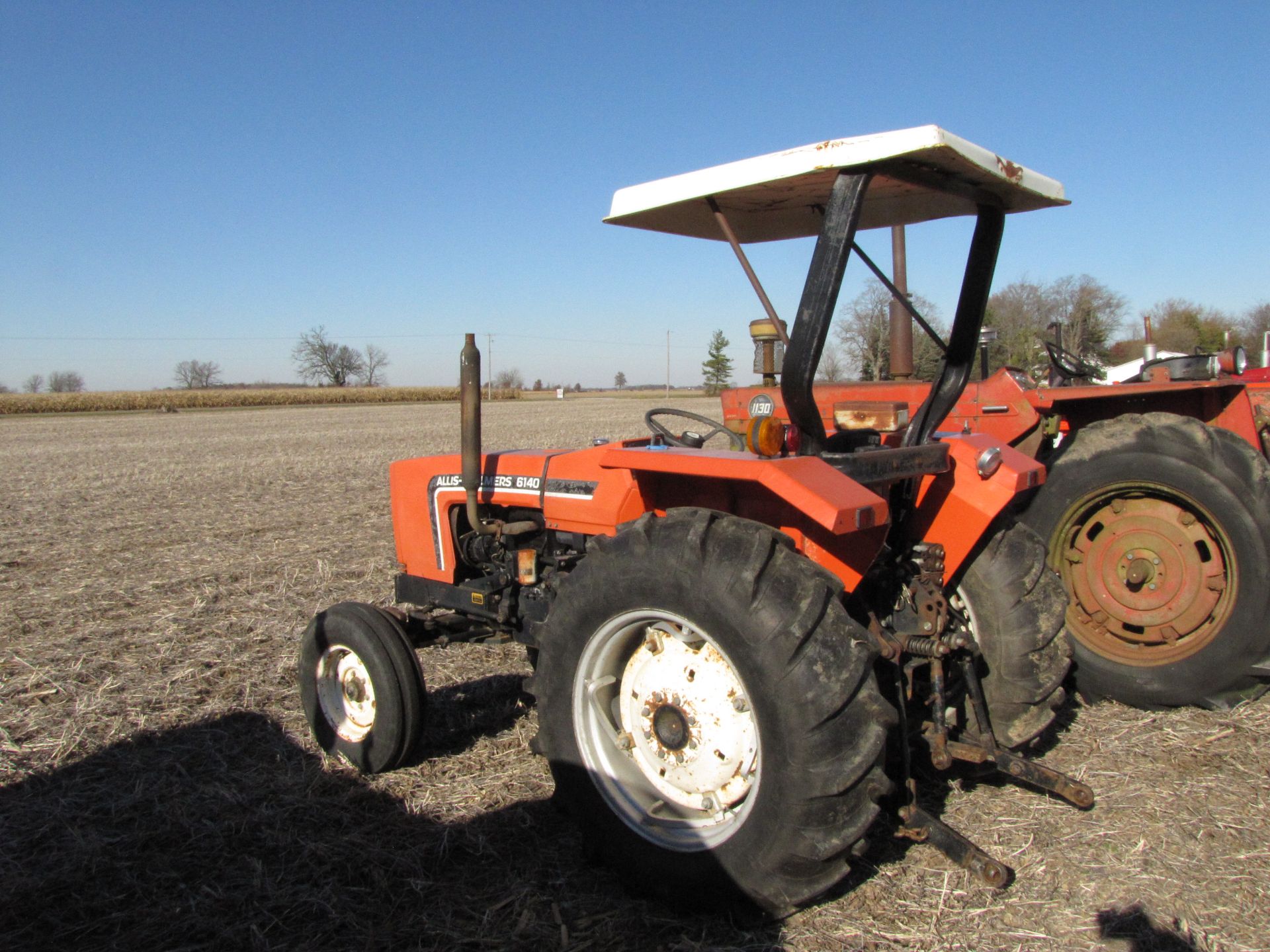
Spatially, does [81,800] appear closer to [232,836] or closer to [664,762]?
[232,836]

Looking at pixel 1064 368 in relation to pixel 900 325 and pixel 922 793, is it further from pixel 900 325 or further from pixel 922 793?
pixel 922 793

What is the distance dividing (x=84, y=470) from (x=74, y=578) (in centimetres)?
896

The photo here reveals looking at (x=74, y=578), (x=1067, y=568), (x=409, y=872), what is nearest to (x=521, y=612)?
(x=409, y=872)

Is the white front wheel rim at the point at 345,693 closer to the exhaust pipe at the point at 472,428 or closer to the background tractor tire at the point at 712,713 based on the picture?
the exhaust pipe at the point at 472,428

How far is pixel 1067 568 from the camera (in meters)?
3.91

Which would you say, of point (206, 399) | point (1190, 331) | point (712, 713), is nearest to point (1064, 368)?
point (712, 713)

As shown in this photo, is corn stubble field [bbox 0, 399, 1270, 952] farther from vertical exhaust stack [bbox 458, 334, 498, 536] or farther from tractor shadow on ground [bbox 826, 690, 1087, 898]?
vertical exhaust stack [bbox 458, 334, 498, 536]

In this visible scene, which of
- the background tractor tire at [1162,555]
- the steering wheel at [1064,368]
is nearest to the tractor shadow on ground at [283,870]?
the background tractor tire at [1162,555]

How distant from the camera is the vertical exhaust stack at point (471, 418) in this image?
303 centimetres

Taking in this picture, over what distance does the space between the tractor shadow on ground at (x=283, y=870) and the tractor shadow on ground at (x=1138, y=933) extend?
0.84 m

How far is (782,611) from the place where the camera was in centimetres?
204

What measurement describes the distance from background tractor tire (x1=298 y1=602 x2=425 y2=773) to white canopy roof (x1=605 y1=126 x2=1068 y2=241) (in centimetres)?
171

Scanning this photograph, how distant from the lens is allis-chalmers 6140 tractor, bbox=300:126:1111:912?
2.05 meters

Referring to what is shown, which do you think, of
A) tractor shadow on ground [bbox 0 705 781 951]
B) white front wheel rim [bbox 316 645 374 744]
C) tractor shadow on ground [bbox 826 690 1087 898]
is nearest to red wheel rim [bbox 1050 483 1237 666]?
tractor shadow on ground [bbox 826 690 1087 898]
